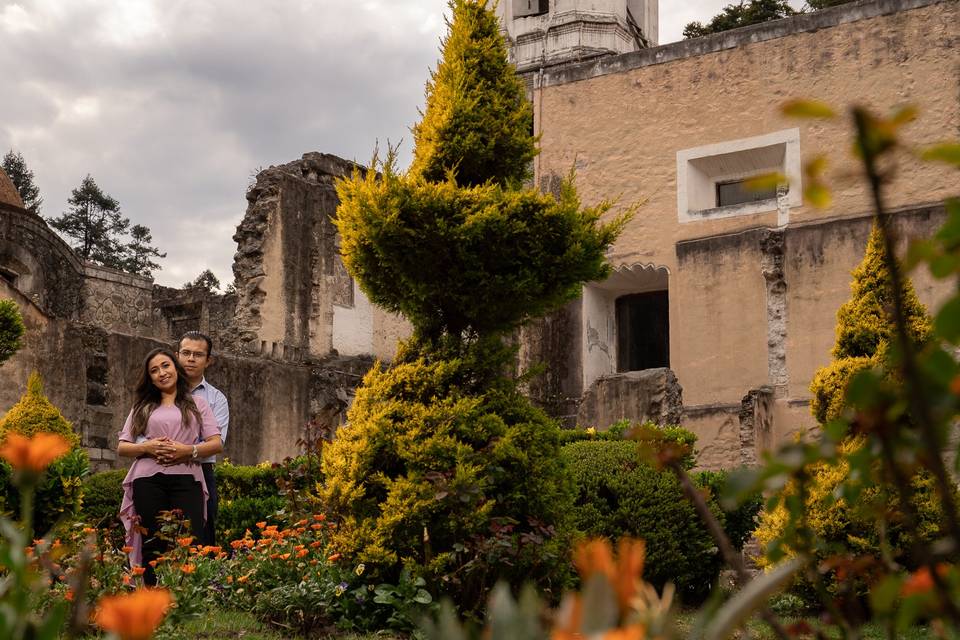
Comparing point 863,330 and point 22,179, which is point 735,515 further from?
point 22,179

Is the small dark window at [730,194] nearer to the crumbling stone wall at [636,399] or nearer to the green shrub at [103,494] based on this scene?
the crumbling stone wall at [636,399]

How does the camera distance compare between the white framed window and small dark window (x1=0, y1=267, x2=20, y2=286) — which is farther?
small dark window (x1=0, y1=267, x2=20, y2=286)

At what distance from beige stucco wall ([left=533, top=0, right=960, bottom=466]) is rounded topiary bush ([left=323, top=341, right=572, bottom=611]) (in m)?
9.24

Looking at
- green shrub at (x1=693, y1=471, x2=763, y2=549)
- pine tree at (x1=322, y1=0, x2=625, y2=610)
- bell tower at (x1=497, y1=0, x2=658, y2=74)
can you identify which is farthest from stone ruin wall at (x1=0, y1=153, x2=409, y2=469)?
bell tower at (x1=497, y1=0, x2=658, y2=74)

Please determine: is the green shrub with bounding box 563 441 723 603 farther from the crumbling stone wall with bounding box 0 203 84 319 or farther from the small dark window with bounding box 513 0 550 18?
A: the small dark window with bounding box 513 0 550 18

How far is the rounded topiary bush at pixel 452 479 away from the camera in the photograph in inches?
223

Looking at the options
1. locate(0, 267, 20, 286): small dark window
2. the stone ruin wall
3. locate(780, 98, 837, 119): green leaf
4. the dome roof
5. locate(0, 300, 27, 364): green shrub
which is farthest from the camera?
the dome roof

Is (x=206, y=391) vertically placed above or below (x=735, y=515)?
above

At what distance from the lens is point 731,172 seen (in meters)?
17.9

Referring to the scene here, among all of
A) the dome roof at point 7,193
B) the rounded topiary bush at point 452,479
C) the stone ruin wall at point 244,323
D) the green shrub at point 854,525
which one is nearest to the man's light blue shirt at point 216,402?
the rounded topiary bush at point 452,479

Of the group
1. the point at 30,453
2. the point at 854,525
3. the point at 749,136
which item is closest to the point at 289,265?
the point at 749,136

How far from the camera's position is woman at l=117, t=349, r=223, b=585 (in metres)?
6.30

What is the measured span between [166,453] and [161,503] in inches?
14.7

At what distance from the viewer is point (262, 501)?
33.8 feet
